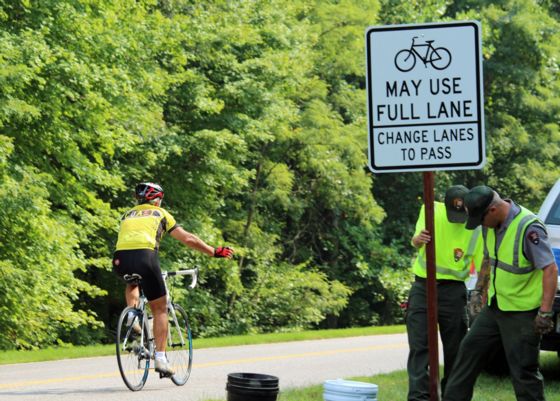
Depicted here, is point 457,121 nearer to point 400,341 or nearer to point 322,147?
point 400,341

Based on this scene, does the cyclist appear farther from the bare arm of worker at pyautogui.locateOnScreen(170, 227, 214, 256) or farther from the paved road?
the paved road

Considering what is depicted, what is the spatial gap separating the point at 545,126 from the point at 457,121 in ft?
118

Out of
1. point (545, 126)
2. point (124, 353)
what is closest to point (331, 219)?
point (545, 126)

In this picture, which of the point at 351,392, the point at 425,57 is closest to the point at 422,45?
the point at 425,57

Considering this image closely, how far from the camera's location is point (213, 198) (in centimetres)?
3133

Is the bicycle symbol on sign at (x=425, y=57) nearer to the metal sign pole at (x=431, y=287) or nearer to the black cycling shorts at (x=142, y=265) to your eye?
the metal sign pole at (x=431, y=287)

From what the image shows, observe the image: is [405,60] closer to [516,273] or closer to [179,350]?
[516,273]

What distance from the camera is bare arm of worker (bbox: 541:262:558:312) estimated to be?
328 inches

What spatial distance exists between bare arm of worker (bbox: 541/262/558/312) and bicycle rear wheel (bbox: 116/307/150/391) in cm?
458

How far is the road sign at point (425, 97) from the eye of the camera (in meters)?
Answer: 6.97

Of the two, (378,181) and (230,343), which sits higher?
(378,181)

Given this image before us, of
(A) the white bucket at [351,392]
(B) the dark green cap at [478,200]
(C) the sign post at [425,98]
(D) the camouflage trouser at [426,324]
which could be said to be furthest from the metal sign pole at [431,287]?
(D) the camouflage trouser at [426,324]

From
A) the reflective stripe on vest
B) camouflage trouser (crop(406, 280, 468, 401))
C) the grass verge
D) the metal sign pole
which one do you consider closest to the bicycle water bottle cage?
camouflage trouser (crop(406, 280, 468, 401))

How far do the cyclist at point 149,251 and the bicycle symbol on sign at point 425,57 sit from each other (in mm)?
4654
